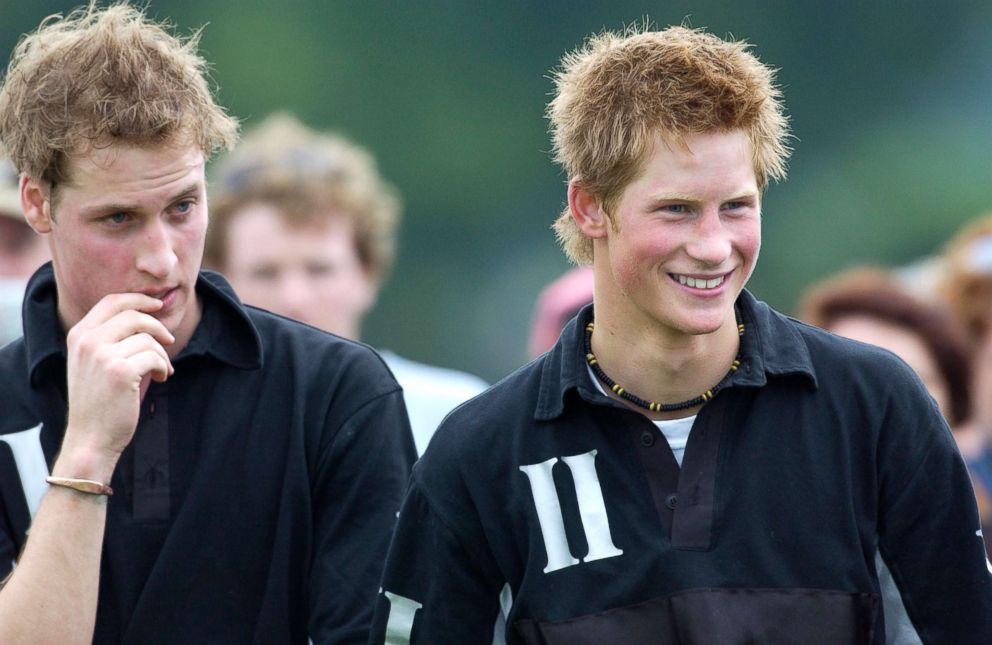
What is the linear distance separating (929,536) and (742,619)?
0.40 m

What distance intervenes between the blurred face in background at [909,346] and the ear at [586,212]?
2.42m

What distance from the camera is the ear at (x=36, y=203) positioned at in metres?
3.59

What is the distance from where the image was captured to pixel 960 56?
47.3 feet

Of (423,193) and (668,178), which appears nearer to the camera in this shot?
(668,178)

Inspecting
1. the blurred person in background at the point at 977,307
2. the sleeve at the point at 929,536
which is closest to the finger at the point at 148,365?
the sleeve at the point at 929,536

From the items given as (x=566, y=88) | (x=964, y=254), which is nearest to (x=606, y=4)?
(x=964, y=254)

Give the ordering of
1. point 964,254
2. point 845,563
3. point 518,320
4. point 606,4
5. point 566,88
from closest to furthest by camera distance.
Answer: point 845,563
point 566,88
point 964,254
point 518,320
point 606,4

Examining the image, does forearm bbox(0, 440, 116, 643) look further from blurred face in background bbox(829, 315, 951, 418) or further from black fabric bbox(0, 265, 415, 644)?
blurred face in background bbox(829, 315, 951, 418)

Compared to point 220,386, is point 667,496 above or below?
below

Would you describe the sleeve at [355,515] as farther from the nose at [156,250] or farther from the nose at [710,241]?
the nose at [710,241]

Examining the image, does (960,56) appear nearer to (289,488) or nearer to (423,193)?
(423,193)

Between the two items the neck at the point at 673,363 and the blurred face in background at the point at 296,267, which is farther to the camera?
the blurred face in background at the point at 296,267

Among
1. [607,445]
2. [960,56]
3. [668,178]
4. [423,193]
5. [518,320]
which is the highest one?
[960,56]

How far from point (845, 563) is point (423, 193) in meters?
11.8
